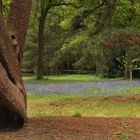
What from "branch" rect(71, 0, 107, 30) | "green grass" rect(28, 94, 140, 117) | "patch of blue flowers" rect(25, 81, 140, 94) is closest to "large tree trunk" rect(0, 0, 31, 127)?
"green grass" rect(28, 94, 140, 117)

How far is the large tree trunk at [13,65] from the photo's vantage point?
8453mm

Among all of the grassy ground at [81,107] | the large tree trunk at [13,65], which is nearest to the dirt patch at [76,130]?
the large tree trunk at [13,65]

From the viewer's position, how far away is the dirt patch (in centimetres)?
833

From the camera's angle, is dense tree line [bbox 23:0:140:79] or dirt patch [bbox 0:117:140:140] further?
dense tree line [bbox 23:0:140:79]

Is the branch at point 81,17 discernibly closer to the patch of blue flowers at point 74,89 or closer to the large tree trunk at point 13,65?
the patch of blue flowers at point 74,89

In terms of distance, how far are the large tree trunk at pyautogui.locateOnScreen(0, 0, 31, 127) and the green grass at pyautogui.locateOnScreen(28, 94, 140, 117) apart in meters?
3.95

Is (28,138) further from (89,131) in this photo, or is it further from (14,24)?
(14,24)

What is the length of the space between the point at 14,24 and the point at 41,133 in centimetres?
250

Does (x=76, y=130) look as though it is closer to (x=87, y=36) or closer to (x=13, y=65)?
(x=13, y=65)

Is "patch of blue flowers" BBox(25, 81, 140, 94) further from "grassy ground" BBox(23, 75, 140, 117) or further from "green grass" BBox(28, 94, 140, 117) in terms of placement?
"green grass" BBox(28, 94, 140, 117)

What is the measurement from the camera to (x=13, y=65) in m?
9.10

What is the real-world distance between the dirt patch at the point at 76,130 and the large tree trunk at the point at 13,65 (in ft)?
1.29

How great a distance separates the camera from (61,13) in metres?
40.4

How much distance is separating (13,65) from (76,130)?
1.71 metres
